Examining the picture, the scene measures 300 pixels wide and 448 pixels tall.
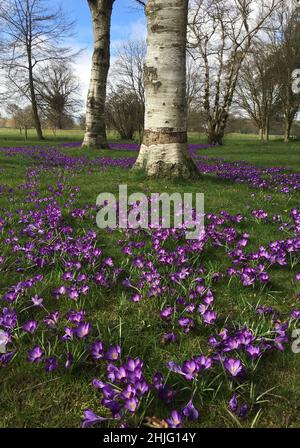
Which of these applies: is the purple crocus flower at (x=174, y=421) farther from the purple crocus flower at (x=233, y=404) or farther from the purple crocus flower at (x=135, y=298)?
the purple crocus flower at (x=135, y=298)

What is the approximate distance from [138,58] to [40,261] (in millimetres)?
59304

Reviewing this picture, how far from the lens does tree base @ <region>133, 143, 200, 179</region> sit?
812 centimetres

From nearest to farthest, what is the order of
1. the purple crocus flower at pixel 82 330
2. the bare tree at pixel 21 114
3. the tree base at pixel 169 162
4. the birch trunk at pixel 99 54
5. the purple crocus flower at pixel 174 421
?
the purple crocus flower at pixel 174 421, the purple crocus flower at pixel 82 330, the tree base at pixel 169 162, the birch trunk at pixel 99 54, the bare tree at pixel 21 114

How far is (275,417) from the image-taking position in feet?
6.84

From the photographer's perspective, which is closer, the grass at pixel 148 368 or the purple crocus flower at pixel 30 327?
the grass at pixel 148 368

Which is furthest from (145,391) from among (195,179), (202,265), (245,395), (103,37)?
(103,37)

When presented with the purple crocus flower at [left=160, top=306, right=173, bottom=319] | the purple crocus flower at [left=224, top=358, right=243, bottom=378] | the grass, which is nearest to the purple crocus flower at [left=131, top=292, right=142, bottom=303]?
the grass

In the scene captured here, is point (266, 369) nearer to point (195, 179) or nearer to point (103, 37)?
point (195, 179)

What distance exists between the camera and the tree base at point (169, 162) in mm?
8117

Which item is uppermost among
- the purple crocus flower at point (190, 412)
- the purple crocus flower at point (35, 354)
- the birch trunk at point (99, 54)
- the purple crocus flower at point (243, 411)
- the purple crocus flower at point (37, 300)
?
the birch trunk at point (99, 54)

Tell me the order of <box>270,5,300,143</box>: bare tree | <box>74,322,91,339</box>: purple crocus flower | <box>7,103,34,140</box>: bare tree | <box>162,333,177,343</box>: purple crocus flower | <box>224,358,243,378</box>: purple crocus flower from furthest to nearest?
1. <box>7,103,34,140</box>: bare tree
2. <box>270,5,300,143</box>: bare tree
3. <box>162,333,177,343</box>: purple crocus flower
4. <box>74,322,91,339</box>: purple crocus flower
5. <box>224,358,243,378</box>: purple crocus flower

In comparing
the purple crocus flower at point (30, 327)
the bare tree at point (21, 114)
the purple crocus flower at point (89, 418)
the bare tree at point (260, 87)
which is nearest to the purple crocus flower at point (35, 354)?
the purple crocus flower at point (30, 327)

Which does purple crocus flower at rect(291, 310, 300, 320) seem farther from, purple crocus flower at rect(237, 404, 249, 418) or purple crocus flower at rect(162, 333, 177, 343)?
purple crocus flower at rect(237, 404, 249, 418)

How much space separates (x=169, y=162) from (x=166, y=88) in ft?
5.27
